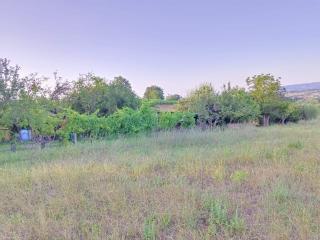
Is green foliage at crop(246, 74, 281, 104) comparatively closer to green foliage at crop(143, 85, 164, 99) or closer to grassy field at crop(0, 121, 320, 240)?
grassy field at crop(0, 121, 320, 240)

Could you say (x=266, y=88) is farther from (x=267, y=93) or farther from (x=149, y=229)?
(x=149, y=229)

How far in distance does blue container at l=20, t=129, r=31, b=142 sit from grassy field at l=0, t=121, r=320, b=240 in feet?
20.2

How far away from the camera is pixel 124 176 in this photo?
5.35m

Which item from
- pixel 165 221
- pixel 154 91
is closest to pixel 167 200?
pixel 165 221

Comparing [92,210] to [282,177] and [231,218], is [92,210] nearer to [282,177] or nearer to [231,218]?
[231,218]

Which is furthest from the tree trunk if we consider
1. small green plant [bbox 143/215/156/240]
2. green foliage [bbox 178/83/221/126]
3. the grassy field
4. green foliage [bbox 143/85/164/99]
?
green foliage [bbox 143/85/164/99]

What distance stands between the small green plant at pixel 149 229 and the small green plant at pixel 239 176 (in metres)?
2.21

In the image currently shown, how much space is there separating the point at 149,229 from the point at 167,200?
89 cm

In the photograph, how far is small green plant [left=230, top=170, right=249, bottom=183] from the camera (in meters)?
5.01

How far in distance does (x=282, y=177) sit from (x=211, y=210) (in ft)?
6.92

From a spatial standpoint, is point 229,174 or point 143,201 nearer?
point 143,201

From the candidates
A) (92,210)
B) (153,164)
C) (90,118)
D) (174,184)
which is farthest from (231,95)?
(92,210)

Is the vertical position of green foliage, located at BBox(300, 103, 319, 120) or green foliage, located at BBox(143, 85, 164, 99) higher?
green foliage, located at BBox(143, 85, 164, 99)

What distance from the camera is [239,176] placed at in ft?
16.9
